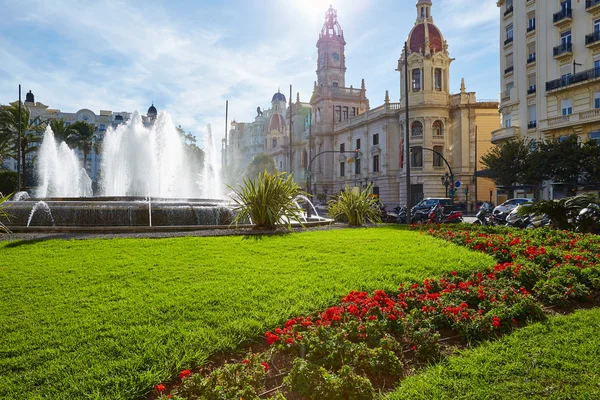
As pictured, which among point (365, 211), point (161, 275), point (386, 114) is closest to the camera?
point (161, 275)

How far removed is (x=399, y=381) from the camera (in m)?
3.28

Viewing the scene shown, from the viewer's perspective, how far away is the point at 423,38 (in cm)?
4412

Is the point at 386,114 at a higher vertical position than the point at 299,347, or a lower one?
higher

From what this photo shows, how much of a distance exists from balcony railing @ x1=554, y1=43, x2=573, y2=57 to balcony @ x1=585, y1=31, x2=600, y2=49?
Answer: 105 centimetres

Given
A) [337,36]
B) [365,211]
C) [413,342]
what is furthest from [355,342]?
[337,36]

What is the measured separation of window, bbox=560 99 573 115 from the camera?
92.8 feet

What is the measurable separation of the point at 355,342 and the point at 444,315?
116 centimetres

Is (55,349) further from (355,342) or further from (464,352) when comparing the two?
(464,352)

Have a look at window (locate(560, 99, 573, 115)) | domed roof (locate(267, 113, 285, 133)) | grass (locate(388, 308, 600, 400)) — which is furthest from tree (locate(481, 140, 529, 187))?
domed roof (locate(267, 113, 285, 133))

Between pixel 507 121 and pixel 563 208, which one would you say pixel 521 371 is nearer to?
pixel 563 208

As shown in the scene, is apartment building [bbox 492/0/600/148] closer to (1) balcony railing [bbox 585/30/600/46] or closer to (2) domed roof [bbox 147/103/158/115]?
(1) balcony railing [bbox 585/30/600/46]

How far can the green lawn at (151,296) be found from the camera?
121 inches

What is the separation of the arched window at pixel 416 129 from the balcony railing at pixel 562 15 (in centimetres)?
1544

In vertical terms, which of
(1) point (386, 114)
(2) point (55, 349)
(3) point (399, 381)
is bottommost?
(3) point (399, 381)
